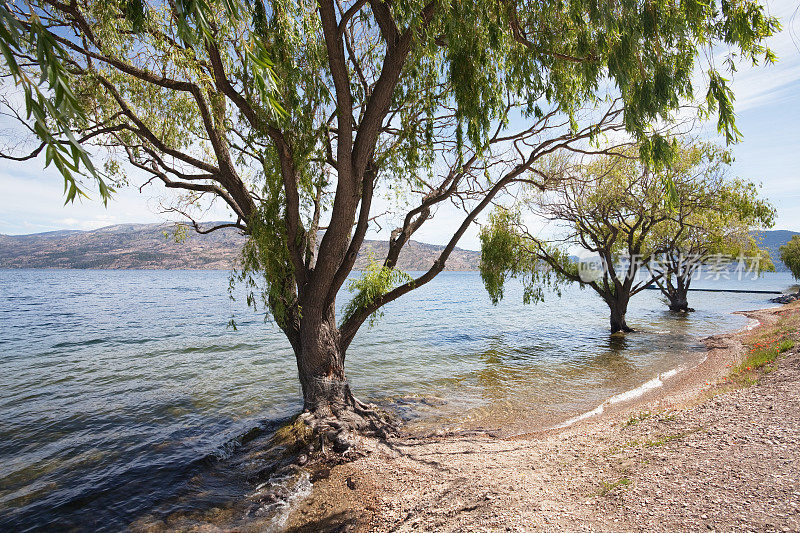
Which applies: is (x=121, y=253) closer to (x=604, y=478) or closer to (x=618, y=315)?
(x=618, y=315)

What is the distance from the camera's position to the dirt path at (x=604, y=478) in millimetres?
3688

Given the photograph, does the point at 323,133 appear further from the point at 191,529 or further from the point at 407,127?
the point at 191,529

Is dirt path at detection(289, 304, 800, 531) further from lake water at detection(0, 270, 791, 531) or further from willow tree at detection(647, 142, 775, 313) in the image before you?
willow tree at detection(647, 142, 775, 313)

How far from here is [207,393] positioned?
11.7m

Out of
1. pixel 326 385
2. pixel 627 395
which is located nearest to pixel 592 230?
pixel 627 395

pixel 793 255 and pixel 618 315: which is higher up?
pixel 793 255

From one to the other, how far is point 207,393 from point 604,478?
35.6 feet

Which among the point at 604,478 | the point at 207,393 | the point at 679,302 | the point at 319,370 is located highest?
the point at 319,370

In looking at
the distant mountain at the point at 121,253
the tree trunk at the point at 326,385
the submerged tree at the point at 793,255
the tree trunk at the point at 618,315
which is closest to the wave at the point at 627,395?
the tree trunk at the point at 326,385

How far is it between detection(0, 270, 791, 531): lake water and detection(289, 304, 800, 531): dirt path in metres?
1.81

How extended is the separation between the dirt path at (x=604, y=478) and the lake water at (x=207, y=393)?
1.81 m

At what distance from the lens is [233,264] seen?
A: 7.93 meters

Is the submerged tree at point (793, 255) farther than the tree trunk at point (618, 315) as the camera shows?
Yes

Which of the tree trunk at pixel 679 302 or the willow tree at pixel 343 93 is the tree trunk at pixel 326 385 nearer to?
the willow tree at pixel 343 93
